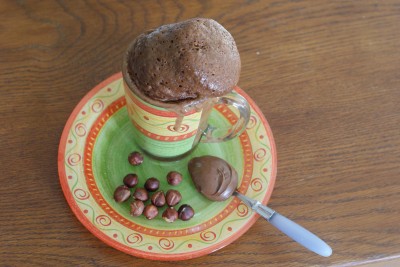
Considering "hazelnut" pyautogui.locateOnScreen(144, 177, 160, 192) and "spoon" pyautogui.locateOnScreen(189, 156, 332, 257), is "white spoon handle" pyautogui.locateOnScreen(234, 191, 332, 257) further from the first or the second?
"hazelnut" pyautogui.locateOnScreen(144, 177, 160, 192)

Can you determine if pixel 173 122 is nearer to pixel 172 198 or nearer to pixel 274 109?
pixel 172 198

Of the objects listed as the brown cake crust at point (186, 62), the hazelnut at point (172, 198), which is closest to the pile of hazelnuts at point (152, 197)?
the hazelnut at point (172, 198)

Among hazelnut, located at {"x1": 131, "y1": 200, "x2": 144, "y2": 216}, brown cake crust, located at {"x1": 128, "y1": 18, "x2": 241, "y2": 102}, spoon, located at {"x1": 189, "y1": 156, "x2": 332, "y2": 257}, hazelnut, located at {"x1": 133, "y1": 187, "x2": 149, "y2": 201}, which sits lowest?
hazelnut, located at {"x1": 131, "y1": 200, "x2": 144, "y2": 216}

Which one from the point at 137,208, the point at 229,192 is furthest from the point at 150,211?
the point at 229,192

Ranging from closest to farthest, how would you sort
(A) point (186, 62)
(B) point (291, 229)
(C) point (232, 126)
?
(A) point (186, 62), (B) point (291, 229), (C) point (232, 126)

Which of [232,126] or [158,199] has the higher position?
[232,126]

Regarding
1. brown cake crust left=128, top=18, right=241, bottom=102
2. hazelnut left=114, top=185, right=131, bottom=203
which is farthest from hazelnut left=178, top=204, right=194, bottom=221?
brown cake crust left=128, top=18, right=241, bottom=102
